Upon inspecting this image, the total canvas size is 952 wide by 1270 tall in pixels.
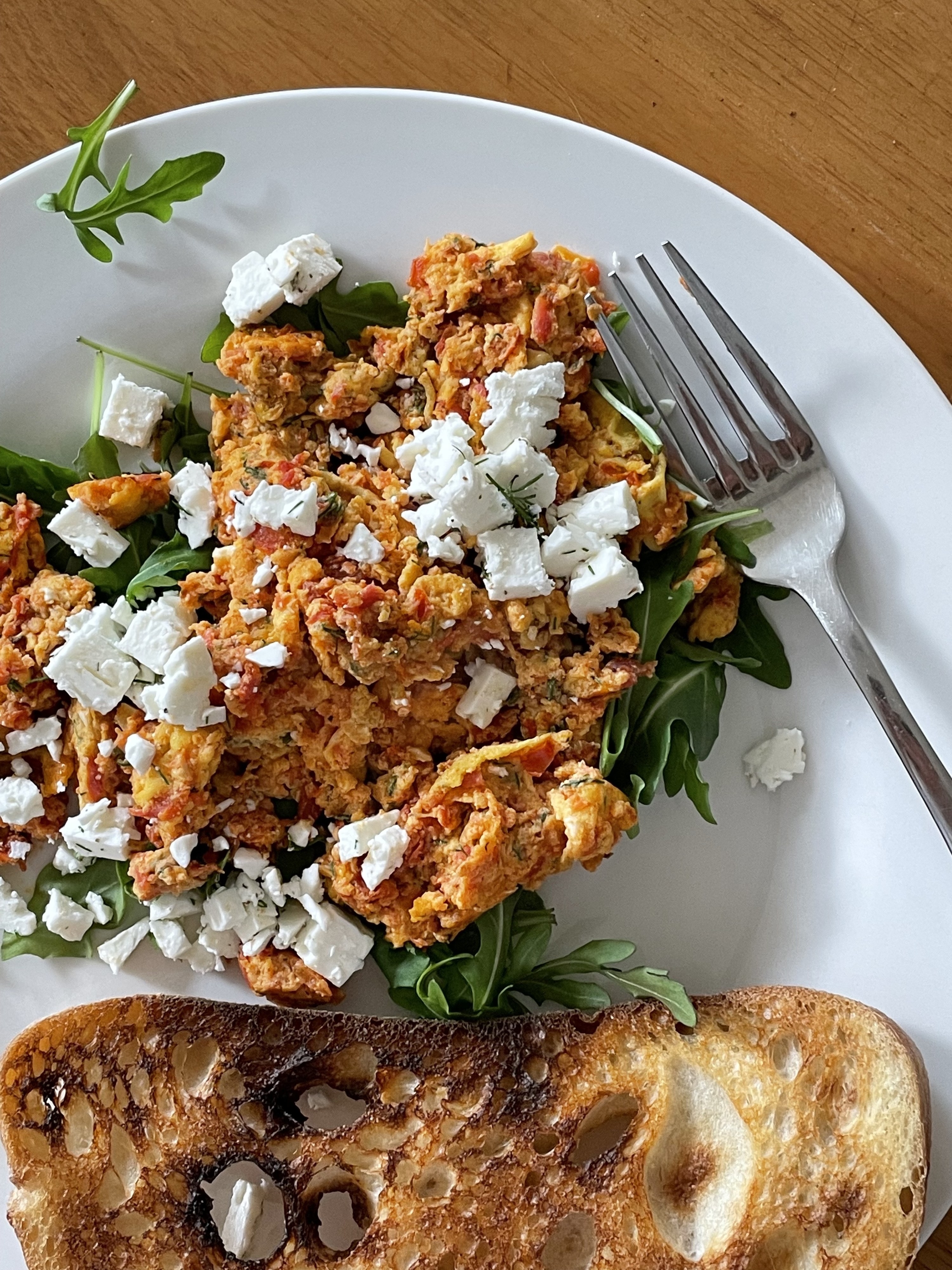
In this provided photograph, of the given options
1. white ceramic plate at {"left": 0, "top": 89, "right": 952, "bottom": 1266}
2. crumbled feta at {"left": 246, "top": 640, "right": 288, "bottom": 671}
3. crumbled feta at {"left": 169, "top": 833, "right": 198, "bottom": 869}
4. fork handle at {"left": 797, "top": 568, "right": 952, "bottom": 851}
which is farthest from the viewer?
white ceramic plate at {"left": 0, "top": 89, "right": 952, "bottom": 1266}

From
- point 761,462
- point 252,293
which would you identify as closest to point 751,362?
point 761,462

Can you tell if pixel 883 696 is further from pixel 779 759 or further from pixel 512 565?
pixel 512 565

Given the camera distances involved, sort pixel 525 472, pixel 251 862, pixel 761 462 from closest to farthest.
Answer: pixel 525 472, pixel 251 862, pixel 761 462

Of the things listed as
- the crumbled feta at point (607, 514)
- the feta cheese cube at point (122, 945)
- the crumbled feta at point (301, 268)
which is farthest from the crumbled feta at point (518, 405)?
the feta cheese cube at point (122, 945)

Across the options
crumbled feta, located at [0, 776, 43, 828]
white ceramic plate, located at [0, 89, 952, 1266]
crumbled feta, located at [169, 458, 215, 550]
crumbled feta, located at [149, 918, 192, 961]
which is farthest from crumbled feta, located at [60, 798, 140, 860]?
crumbled feta, located at [169, 458, 215, 550]

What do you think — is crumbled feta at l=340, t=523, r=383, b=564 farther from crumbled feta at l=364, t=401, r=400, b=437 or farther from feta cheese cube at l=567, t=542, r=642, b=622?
feta cheese cube at l=567, t=542, r=642, b=622

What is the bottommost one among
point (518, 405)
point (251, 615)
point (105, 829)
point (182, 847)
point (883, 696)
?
point (105, 829)

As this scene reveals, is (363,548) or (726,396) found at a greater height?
(726,396)
